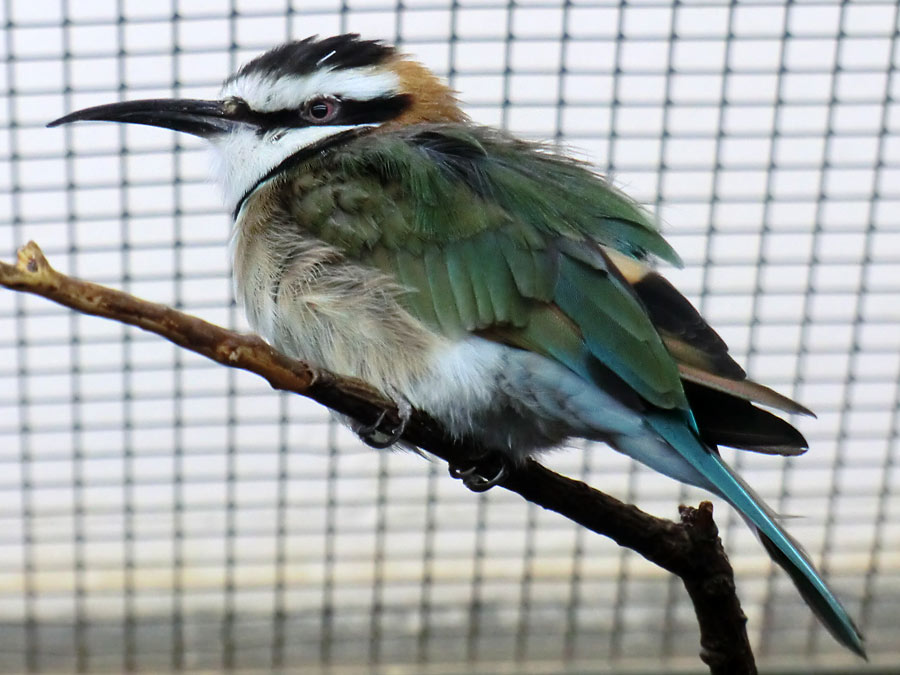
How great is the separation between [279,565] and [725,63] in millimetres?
1575

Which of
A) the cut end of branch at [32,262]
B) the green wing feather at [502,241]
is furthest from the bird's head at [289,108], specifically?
the cut end of branch at [32,262]

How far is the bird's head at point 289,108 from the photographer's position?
5.85 ft

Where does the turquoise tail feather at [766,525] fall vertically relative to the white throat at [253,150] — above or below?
below

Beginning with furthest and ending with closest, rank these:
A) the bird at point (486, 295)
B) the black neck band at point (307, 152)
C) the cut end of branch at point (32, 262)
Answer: the black neck band at point (307, 152), the bird at point (486, 295), the cut end of branch at point (32, 262)

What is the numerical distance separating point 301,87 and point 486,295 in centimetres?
51

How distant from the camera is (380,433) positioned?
1.49 m

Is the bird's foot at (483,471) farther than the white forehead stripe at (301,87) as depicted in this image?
No

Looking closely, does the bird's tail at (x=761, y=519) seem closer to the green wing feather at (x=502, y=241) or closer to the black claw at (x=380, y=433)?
the green wing feather at (x=502, y=241)

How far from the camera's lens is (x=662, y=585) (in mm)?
3098

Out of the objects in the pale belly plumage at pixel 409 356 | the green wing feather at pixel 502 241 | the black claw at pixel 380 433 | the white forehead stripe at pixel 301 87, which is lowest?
the black claw at pixel 380 433

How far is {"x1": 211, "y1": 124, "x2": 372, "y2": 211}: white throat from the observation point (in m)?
1.78

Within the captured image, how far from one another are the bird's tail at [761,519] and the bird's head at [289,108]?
0.67 metres

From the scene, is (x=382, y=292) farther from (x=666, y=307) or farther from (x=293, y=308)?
(x=666, y=307)

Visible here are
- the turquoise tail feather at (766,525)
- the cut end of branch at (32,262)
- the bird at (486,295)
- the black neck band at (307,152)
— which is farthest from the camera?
the black neck band at (307,152)
